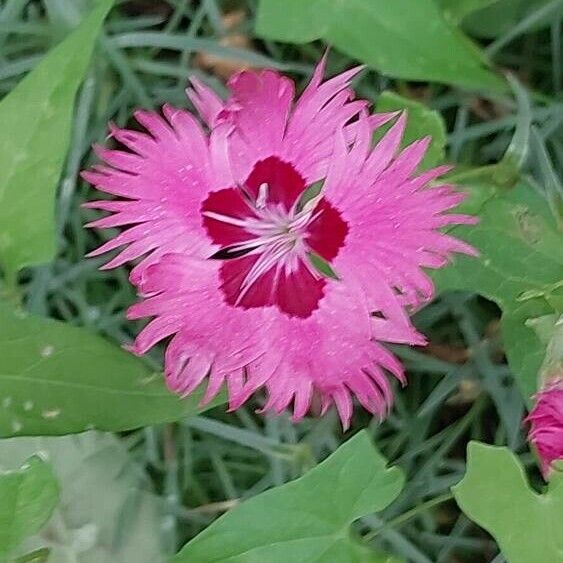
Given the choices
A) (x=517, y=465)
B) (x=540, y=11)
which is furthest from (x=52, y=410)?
(x=540, y=11)

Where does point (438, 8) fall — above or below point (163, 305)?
above

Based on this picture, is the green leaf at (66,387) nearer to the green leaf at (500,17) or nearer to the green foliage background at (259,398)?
the green foliage background at (259,398)

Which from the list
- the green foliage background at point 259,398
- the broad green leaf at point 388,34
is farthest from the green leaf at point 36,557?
the broad green leaf at point 388,34

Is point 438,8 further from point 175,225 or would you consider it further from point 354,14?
point 175,225

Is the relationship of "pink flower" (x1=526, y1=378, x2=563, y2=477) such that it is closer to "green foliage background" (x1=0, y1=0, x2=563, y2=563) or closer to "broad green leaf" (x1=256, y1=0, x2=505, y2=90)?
"green foliage background" (x1=0, y1=0, x2=563, y2=563)

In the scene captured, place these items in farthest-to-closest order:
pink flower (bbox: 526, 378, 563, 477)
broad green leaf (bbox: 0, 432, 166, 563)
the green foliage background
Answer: broad green leaf (bbox: 0, 432, 166, 563) < the green foliage background < pink flower (bbox: 526, 378, 563, 477)

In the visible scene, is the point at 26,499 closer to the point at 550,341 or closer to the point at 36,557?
the point at 36,557

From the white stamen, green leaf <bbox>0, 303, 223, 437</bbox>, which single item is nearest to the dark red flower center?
the white stamen
